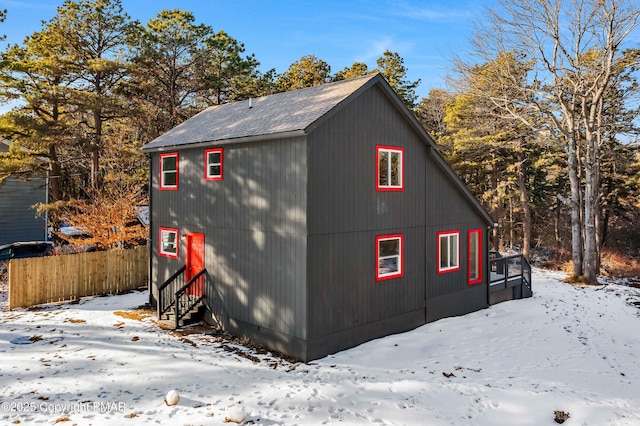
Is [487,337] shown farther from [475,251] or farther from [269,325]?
[269,325]

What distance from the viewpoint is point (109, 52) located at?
890 inches

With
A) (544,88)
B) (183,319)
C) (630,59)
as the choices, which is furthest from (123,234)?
(630,59)

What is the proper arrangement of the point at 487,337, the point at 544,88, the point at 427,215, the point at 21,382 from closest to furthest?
the point at 21,382, the point at 487,337, the point at 427,215, the point at 544,88

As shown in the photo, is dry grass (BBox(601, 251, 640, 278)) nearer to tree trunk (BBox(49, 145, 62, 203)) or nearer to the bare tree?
the bare tree

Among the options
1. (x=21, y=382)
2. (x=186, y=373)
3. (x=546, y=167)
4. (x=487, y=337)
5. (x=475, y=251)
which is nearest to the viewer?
(x=21, y=382)

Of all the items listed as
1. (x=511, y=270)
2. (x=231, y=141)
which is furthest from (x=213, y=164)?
(x=511, y=270)

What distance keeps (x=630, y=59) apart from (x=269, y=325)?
22833 mm

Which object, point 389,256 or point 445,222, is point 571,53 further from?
point 389,256

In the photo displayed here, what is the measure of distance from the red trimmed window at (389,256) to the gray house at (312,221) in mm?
36

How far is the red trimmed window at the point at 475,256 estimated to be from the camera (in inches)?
592

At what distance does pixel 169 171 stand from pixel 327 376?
8946mm

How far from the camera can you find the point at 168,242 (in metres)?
14.2

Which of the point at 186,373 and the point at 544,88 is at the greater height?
the point at 544,88

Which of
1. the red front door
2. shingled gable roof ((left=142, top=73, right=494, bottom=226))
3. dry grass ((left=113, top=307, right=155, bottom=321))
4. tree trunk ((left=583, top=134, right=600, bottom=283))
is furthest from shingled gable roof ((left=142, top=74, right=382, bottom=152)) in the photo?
tree trunk ((left=583, top=134, right=600, bottom=283))
